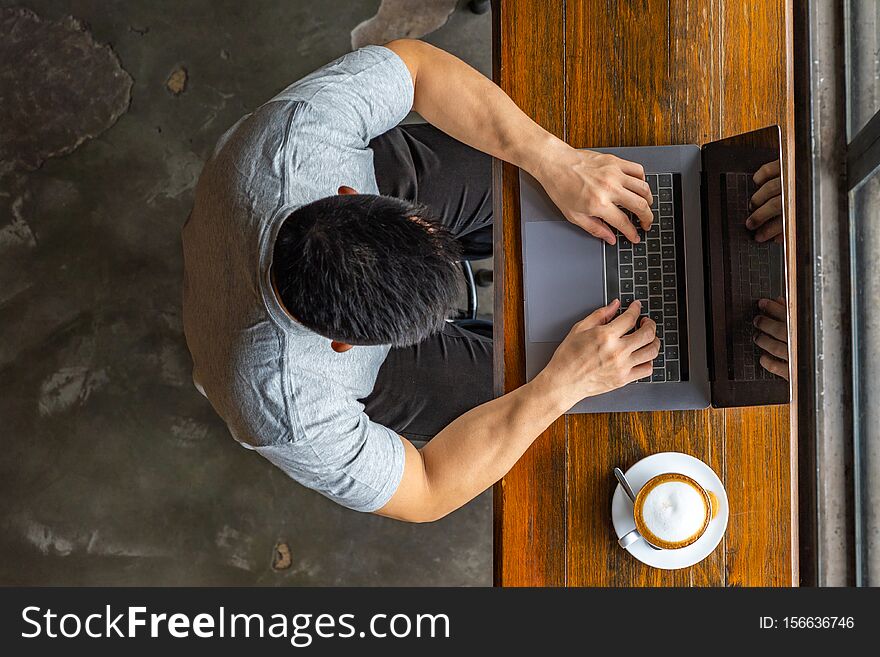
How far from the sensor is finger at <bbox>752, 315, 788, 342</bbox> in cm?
113

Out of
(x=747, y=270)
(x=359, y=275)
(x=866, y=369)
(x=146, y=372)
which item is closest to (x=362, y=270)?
(x=359, y=275)

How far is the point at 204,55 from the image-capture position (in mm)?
2092

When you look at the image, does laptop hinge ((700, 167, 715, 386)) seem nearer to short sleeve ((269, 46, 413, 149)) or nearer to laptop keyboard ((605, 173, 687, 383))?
laptop keyboard ((605, 173, 687, 383))

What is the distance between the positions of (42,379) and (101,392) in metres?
0.19

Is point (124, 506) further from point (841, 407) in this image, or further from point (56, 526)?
point (841, 407)

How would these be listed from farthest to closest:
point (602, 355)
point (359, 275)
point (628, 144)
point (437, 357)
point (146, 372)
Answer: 1. point (146, 372)
2. point (437, 357)
3. point (628, 144)
4. point (602, 355)
5. point (359, 275)

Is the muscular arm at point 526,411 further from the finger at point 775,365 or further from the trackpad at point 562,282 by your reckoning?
the finger at point 775,365

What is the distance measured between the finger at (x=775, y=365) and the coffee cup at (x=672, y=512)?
23 centimetres

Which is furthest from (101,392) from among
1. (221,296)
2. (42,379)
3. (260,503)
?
(221,296)

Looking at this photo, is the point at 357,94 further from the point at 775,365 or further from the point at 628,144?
the point at 775,365

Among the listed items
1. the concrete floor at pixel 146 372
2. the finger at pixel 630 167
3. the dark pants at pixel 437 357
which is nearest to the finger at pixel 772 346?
the finger at pixel 630 167

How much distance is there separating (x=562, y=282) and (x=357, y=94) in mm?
494

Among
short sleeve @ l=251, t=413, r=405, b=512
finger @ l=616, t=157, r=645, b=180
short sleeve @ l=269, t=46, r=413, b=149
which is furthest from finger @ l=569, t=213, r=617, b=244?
short sleeve @ l=251, t=413, r=405, b=512

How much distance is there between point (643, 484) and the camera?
1268 mm
